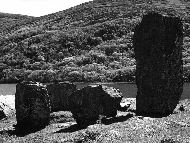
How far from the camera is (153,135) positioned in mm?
32125

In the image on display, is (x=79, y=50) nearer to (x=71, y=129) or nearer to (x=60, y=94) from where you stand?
(x=60, y=94)

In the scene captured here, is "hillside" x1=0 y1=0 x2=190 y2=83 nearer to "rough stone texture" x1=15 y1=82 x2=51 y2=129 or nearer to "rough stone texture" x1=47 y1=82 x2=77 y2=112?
"rough stone texture" x1=47 y1=82 x2=77 y2=112

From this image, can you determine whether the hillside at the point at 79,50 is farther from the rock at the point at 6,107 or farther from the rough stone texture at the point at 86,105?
the rough stone texture at the point at 86,105

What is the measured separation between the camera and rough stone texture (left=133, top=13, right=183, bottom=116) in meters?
42.3

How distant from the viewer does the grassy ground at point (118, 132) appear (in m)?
31.2

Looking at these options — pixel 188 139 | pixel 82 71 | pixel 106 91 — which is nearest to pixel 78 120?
pixel 106 91

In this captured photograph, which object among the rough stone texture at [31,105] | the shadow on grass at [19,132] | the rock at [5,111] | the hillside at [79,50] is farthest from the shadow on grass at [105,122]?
the hillside at [79,50]

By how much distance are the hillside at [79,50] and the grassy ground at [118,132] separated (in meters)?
71.3

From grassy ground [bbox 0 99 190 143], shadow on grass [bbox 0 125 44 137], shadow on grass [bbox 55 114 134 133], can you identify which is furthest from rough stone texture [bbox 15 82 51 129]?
shadow on grass [bbox 55 114 134 133]

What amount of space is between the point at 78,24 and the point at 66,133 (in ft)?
528

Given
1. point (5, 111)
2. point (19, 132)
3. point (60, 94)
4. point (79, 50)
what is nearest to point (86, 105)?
point (19, 132)

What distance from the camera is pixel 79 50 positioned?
162 metres

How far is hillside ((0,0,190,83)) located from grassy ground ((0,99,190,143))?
7132 centimetres

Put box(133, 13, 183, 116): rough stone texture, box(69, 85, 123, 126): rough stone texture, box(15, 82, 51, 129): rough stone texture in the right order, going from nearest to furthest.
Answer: box(69, 85, 123, 126): rough stone texture, box(15, 82, 51, 129): rough stone texture, box(133, 13, 183, 116): rough stone texture
